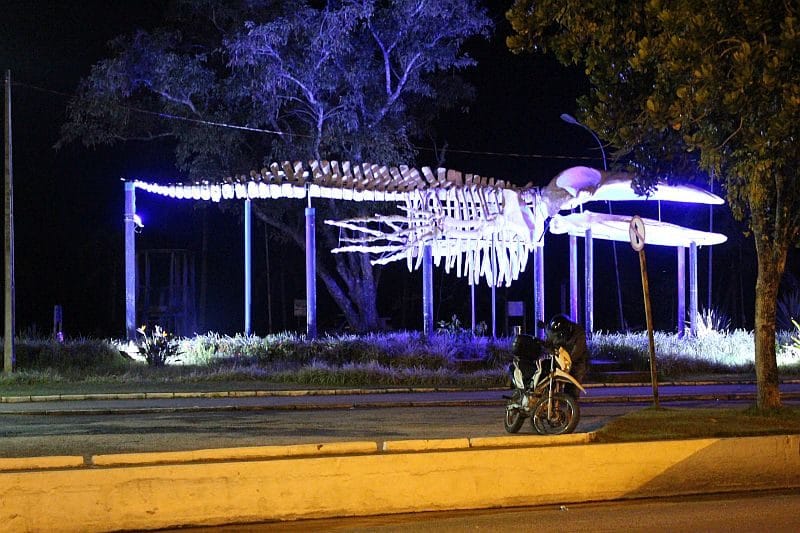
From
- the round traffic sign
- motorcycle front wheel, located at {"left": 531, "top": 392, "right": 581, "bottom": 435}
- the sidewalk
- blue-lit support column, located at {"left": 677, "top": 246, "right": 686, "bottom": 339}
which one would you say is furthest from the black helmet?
blue-lit support column, located at {"left": 677, "top": 246, "right": 686, "bottom": 339}

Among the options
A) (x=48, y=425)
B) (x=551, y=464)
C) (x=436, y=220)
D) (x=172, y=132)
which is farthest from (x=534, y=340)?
(x=172, y=132)

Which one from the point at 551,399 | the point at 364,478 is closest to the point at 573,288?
the point at 551,399

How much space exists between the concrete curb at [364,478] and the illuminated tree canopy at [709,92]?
288 centimetres

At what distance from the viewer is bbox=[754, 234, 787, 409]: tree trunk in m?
11.9

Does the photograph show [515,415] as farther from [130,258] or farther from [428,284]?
[130,258]

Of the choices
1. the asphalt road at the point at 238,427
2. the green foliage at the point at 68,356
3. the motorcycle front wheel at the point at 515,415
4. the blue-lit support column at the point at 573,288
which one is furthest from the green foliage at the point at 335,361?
the motorcycle front wheel at the point at 515,415

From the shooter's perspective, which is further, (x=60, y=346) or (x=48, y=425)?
(x=60, y=346)

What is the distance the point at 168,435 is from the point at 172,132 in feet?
62.5

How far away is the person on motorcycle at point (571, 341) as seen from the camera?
1159 cm

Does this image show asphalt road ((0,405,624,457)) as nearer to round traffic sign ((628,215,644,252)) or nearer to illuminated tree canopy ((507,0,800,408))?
round traffic sign ((628,215,644,252))

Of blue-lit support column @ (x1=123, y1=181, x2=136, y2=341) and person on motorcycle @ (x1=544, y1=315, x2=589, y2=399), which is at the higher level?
blue-lit support column @ (x1=123, y1=181, x2=136, y2=341)

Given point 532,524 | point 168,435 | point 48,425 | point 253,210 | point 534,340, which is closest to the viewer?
point 532,524

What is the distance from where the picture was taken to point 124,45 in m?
28.7

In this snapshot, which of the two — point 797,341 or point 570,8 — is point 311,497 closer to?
point 570,8
